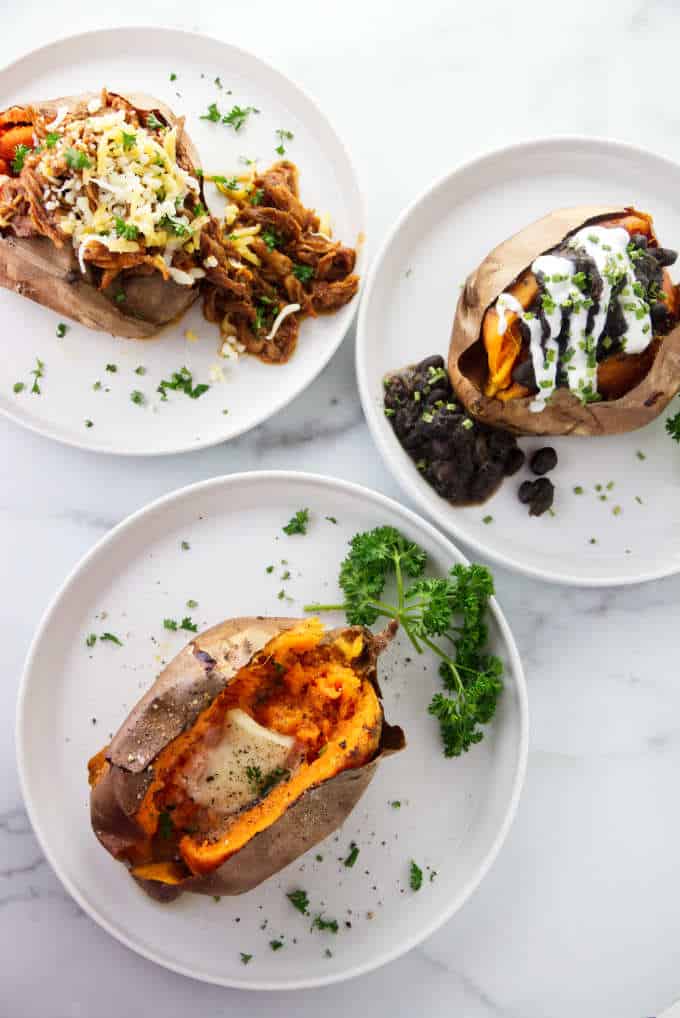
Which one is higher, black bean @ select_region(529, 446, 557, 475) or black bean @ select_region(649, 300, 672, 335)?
black bean @ select_region(649, 300, 672, 335)

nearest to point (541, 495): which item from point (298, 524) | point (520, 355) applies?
point (520, 355)

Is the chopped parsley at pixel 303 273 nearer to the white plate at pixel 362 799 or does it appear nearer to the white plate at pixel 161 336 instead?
the white plate at pixel 161 336

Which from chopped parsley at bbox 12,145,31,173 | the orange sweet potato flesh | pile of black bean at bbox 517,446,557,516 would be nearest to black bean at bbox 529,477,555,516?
pile of black bean at bbox 517,446,557,516

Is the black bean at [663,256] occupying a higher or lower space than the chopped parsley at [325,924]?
higher

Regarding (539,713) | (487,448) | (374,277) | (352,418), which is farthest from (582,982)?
(374,277)

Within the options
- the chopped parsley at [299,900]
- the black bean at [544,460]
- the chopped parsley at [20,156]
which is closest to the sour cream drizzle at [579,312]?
the black bean at [544,460]

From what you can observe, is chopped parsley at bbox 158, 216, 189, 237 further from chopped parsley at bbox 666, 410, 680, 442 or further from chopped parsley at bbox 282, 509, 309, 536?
chopped parsley at bbox 666, 410, 680, 442

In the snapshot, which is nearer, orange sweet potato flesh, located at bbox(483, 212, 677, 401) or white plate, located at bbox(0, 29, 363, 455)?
orange sweet potato flesh, located at bbox(483, 212, 677, 401)
